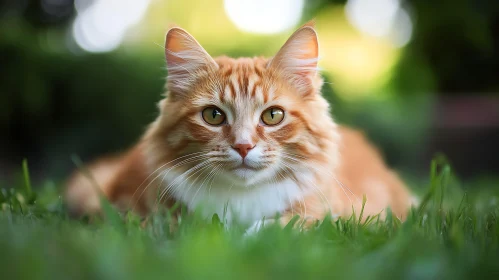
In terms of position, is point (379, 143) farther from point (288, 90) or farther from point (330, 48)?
point (288, 90)

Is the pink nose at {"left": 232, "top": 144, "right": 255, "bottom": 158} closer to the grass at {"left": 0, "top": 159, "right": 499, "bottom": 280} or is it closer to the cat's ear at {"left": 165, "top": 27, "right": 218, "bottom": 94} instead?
the grass at {"left": 0, "top": 159, "right": 499, "bottom": 280}

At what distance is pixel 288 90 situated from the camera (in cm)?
172

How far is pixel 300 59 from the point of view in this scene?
1.75 metres

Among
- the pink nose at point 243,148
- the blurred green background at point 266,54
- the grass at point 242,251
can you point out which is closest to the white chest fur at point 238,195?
the pink nose at point 243,148

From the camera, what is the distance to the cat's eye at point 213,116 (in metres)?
Answer: 1.62

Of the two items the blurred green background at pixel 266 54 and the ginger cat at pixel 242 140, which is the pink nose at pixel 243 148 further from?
the blurred green background at pixel 266 54

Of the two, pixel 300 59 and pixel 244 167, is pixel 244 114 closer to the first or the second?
pixel 244 167

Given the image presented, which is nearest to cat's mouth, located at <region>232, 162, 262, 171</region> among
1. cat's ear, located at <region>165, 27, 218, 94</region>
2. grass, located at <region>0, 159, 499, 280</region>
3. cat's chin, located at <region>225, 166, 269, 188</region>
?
cat's chin, located at <region>225, 166, 269, 188</region>

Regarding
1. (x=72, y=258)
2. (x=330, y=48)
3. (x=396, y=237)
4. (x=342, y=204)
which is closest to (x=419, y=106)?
(x=330, y=48)

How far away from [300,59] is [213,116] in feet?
1.31

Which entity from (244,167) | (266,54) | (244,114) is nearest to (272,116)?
(244,114)

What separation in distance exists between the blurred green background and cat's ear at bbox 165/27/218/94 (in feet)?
6.04

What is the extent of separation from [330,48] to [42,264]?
12.0 ft

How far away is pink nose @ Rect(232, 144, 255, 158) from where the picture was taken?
1479mm
